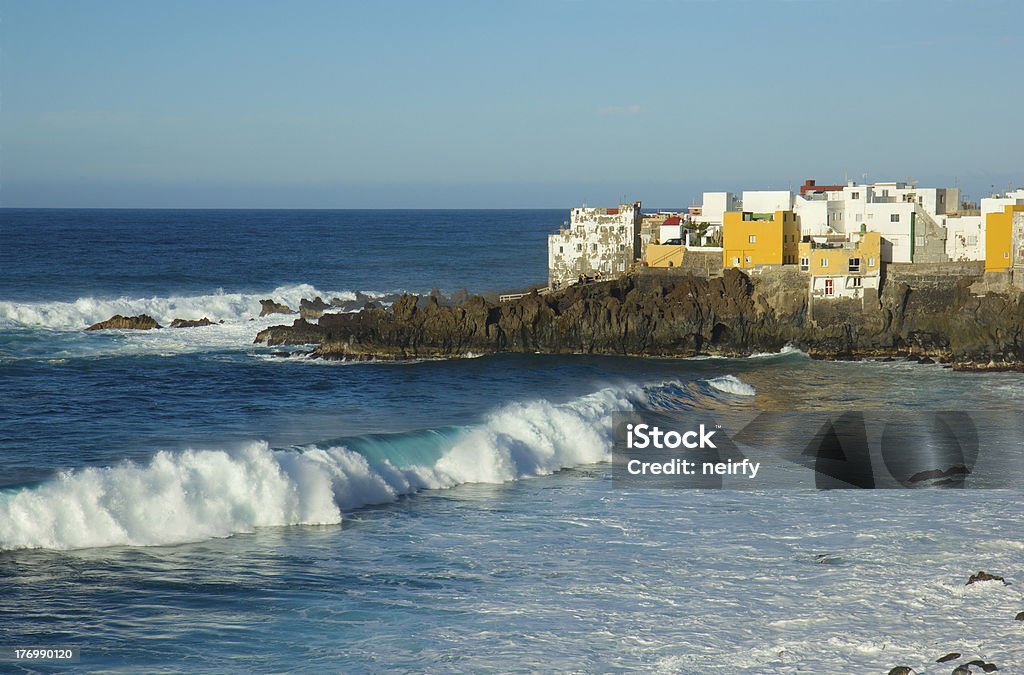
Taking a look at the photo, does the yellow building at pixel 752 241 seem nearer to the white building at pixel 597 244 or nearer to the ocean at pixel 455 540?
the white building at pixel 597 244

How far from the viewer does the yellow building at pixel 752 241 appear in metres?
42.9

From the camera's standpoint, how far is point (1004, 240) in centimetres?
4009

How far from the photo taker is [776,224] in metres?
43.2

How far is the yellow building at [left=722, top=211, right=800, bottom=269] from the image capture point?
42875 mm

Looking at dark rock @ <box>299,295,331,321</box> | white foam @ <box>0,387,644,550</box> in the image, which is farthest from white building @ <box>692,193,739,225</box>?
white foam @ <box>0,387,644,550</box>

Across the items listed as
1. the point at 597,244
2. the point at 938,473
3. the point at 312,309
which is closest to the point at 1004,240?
the point at 597,244

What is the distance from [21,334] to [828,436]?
2984cm

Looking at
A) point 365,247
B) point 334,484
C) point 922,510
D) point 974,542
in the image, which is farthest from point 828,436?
point 365,247

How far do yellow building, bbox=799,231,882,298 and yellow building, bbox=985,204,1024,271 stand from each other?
3.66 meters

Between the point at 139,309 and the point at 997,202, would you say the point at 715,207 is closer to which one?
the point at 997,202

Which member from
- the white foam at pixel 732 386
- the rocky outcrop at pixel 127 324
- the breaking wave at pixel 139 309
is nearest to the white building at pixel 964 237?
the white foam at pixel 732 386

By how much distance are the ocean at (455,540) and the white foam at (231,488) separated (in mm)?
45

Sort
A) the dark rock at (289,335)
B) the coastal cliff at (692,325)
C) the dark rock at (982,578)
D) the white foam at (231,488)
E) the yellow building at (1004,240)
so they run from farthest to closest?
the dark rock at (289,335)
the yellow building at (1004,240)
the coastal cliff at (692,325)
the white foam at (231,488)
the dark rock at (982,578)

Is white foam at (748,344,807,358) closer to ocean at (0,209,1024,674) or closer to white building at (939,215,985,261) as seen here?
ocean at (0,209,1024,674)
